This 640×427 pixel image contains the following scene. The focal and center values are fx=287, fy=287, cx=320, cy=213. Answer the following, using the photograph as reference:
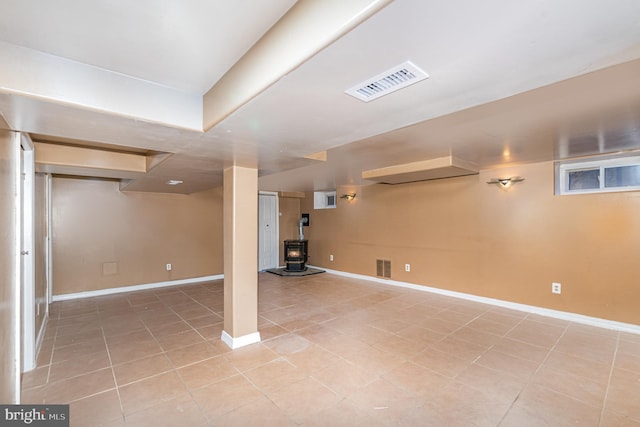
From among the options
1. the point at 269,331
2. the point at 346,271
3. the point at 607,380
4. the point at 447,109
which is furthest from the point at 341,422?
the point at 346,271

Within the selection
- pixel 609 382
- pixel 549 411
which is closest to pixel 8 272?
pixel 549 411

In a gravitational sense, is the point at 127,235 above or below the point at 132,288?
above

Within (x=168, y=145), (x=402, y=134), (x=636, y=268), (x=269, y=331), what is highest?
(x=402, y=134)

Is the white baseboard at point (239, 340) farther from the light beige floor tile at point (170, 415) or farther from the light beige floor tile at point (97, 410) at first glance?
the light beige floor tile at point (97, 410)

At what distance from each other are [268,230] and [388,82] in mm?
7026

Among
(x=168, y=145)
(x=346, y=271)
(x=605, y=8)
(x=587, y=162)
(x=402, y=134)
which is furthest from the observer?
(x=346, y=271)

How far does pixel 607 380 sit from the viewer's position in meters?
2.46

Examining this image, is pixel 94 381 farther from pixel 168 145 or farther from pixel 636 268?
pixel 636 268

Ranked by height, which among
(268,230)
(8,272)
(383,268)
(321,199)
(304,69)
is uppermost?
(304,69)

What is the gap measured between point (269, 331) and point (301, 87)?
3.09 m

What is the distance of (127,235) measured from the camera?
554 centimetres

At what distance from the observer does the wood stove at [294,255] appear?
7.53m

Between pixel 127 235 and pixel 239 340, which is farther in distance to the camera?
pixel 127 235

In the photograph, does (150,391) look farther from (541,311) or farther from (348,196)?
(348,196)
